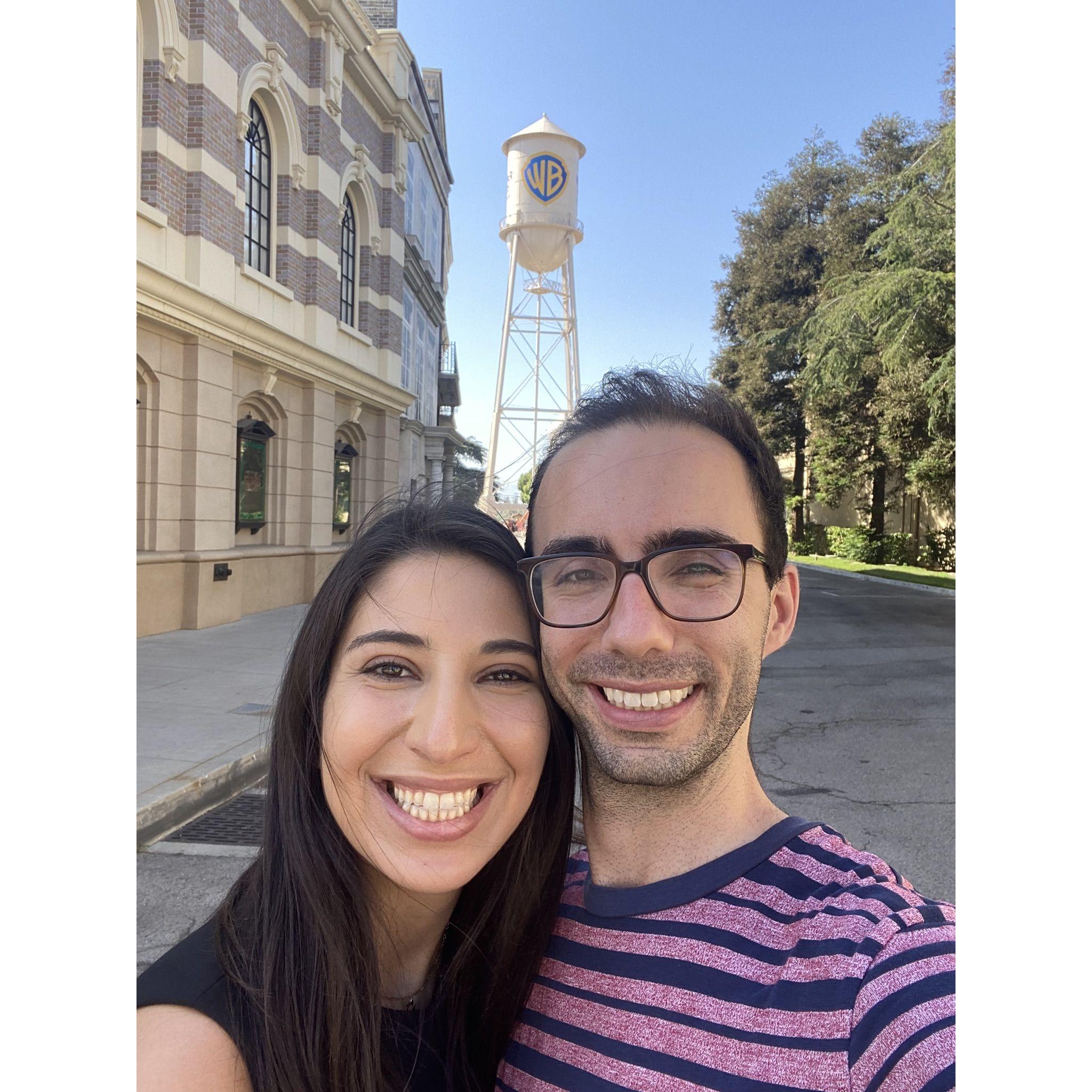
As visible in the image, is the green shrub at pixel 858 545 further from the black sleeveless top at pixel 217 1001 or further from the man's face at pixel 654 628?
the black sleeveless top at pixel 217 1001

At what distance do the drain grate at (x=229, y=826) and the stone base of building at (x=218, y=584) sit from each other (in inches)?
171

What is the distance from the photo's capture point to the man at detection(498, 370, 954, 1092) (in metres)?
1.18

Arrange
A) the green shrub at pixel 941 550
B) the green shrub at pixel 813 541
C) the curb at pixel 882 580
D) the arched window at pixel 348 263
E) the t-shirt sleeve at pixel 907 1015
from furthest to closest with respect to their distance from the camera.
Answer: the green shrub at pixel 813 541
the green shrub at pixel 941 550
the curb at pixel 882 580
the arched window at pixel 348 263
the t-shirt sleeve at pixel 907 1015

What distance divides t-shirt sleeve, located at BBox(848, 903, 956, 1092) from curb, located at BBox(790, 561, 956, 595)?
1782 centimetres

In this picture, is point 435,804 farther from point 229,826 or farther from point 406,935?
point 229,826

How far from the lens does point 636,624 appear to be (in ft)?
4.85

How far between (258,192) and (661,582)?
49.4ft

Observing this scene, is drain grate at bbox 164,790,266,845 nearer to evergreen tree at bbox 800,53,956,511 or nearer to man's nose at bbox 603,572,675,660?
man's nose at bbox 603,572,675,660

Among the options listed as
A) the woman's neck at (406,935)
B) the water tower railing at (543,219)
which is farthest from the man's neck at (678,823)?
the water tower railing at (543,219)

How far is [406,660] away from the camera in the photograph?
1.58 meters

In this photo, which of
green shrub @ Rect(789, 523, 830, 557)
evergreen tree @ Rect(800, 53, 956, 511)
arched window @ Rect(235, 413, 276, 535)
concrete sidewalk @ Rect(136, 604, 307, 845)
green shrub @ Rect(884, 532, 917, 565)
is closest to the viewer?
concrete sidewalk @ Rect(136, 604, 307, 845)

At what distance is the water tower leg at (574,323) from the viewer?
2600cm

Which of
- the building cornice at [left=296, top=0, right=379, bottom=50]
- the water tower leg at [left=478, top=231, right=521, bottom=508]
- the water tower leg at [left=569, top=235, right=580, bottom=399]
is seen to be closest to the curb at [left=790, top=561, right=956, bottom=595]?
the water tower leg at [left=569, top=235, right=580, bottom=399]
